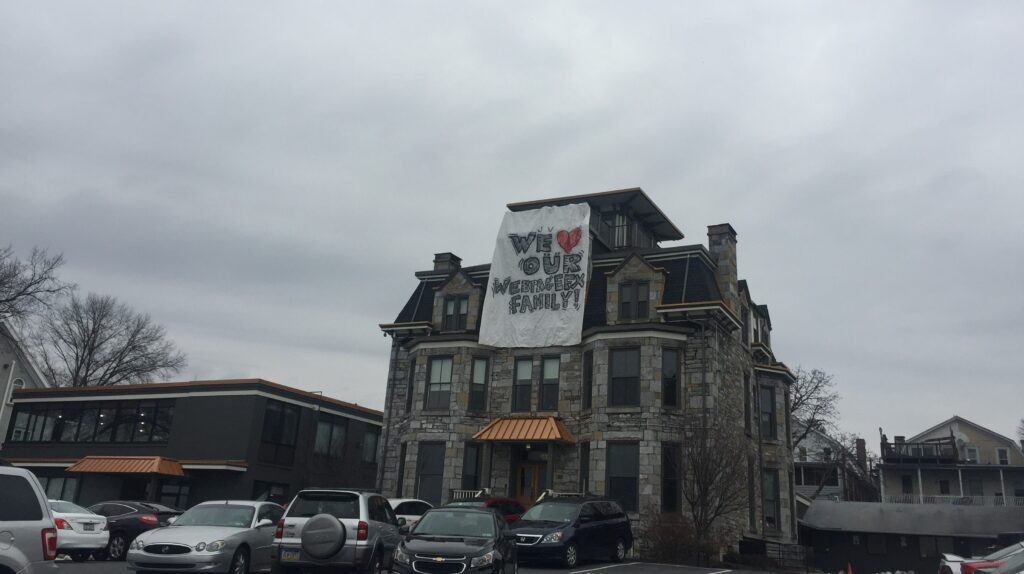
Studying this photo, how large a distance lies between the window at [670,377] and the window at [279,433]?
1756cm

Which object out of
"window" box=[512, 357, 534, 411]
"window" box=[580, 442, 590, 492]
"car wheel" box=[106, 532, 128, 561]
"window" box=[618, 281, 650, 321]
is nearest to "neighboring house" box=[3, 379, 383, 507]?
"window" box=[512, 357, 534, 411]

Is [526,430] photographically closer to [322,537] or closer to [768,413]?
[768,413]

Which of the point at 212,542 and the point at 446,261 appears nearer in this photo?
the point at 212,542

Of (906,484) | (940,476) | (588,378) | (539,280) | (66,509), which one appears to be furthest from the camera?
(906,484)

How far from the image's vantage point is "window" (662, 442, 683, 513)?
27438 millimetres

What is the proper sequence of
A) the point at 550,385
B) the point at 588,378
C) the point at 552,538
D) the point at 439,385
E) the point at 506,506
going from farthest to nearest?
1. the point at 439,385
2. the point at 550,385
3. the point at 588,378
4. the point at 506,506
5. the point at 552,538

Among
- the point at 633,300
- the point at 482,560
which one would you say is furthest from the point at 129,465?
the point at 482,560

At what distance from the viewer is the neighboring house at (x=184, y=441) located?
33.8 meters

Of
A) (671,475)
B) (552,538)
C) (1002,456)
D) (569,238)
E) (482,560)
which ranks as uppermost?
(569,238)

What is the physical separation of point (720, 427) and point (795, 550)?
29.3 feet

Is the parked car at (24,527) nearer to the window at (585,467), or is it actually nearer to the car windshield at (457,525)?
the car windshield at (457,525)

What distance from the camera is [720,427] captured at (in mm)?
27984

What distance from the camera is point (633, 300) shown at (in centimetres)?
3059

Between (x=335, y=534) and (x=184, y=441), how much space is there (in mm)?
23850
